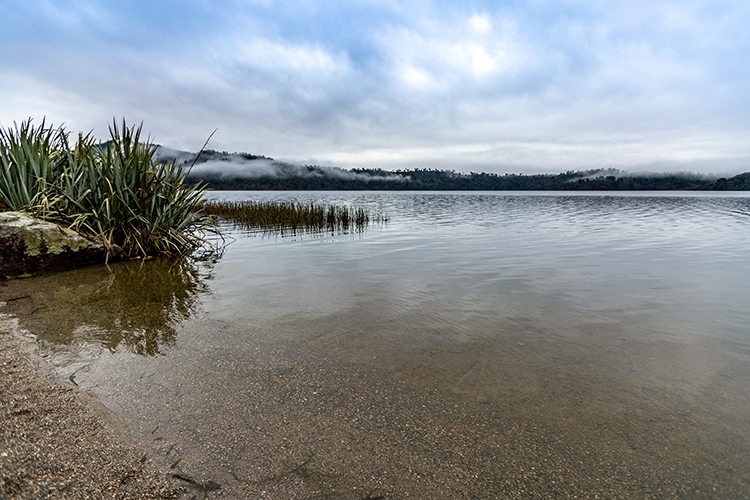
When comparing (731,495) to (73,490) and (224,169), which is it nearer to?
(73,490)

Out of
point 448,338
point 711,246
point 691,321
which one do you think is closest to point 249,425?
point 448,338

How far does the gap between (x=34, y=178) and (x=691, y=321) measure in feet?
41.2

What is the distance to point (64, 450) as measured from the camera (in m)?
2.21

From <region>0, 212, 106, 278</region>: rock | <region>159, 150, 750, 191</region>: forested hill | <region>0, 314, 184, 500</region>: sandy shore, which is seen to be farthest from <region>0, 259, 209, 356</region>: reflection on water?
<region>159, 150, 750, 191</region>: forested hill

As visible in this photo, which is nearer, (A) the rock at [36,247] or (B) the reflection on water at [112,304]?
(B) the reflection on water at [112,304]

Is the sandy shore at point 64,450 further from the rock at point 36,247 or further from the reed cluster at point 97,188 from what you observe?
the reed cluster at point 97,188

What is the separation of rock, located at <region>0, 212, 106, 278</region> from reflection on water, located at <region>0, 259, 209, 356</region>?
0.33 m

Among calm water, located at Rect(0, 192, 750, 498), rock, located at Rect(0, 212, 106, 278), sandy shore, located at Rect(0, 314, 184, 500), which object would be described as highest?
rock, located at Rect(0, 212, 106, 278)

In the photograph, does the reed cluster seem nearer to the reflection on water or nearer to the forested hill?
the reflection on water

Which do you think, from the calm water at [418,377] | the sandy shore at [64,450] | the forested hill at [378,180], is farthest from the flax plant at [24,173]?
the forested hill at [378,180]

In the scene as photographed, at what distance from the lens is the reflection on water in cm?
423

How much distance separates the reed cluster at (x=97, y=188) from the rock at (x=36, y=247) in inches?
17.5

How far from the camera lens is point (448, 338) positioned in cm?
445

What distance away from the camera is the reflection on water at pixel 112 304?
13.9 feet
